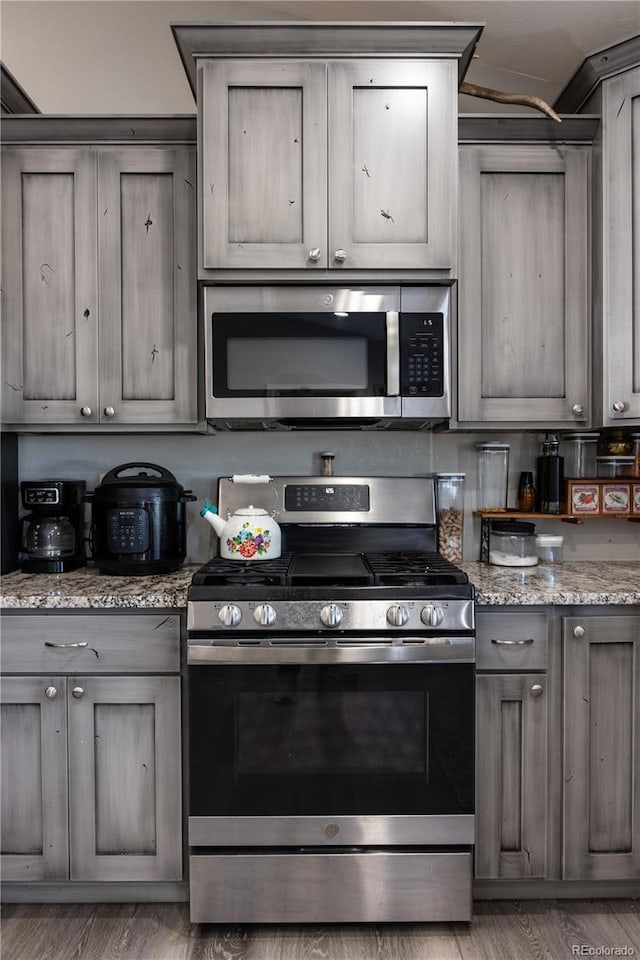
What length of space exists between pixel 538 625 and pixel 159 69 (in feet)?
7.62

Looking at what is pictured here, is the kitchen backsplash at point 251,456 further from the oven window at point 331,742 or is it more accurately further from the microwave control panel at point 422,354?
the oven window at point 331,742

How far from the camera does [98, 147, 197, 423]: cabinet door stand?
2.05 m

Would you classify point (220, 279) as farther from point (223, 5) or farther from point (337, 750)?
point (337, 750)

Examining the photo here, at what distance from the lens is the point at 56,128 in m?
2.05

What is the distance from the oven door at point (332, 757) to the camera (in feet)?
5.57

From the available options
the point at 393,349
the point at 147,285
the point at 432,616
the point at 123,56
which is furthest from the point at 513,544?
the point at 123,56

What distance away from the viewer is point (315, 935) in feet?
5.66

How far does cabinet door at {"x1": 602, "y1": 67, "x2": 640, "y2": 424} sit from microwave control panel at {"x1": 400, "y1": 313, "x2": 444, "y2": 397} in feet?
1.72

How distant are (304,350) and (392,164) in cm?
60

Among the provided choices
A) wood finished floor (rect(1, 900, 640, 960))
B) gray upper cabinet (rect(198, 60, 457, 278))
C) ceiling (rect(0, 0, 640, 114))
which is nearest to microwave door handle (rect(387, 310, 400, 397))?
gray upper cabinet (rect(198, 60, 457, 278))

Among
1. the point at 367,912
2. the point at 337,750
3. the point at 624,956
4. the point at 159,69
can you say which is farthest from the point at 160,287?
the point at 624,956

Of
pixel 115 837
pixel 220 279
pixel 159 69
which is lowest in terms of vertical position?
pixel 115 837

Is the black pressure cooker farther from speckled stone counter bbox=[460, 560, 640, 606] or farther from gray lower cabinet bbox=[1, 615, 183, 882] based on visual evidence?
speckled stone counter bbox=[460, 560, 640, 606]

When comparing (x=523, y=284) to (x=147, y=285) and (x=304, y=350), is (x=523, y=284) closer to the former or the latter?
(x=304, y=350)
